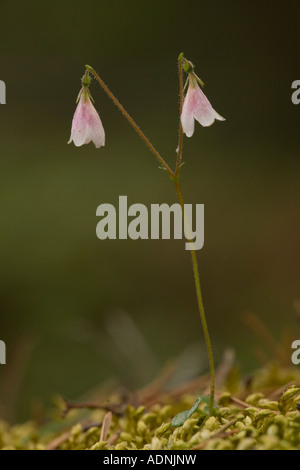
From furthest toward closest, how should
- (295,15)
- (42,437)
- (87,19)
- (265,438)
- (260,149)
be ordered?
(87,19) → (295,15) → (260,149) → (42,437) → (265,438)

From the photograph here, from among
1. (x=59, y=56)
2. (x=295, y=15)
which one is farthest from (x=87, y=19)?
(x=295, y=15)

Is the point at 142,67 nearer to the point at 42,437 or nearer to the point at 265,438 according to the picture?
the point at 42,437

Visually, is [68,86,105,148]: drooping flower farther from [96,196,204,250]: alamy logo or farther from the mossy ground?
[96,196,204,250]: alamy logo

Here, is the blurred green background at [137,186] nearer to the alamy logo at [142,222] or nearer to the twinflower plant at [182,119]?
the alamy logo at [142,222]

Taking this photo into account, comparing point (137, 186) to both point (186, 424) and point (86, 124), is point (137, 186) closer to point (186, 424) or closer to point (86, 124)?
point (86, 124)

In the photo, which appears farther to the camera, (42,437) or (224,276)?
(224,276)

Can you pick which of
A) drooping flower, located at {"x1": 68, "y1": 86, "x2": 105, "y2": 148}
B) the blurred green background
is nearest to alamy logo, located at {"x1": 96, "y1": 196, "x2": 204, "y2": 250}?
the blurred green background

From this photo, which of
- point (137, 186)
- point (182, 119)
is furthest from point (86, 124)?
point (137, 186)
